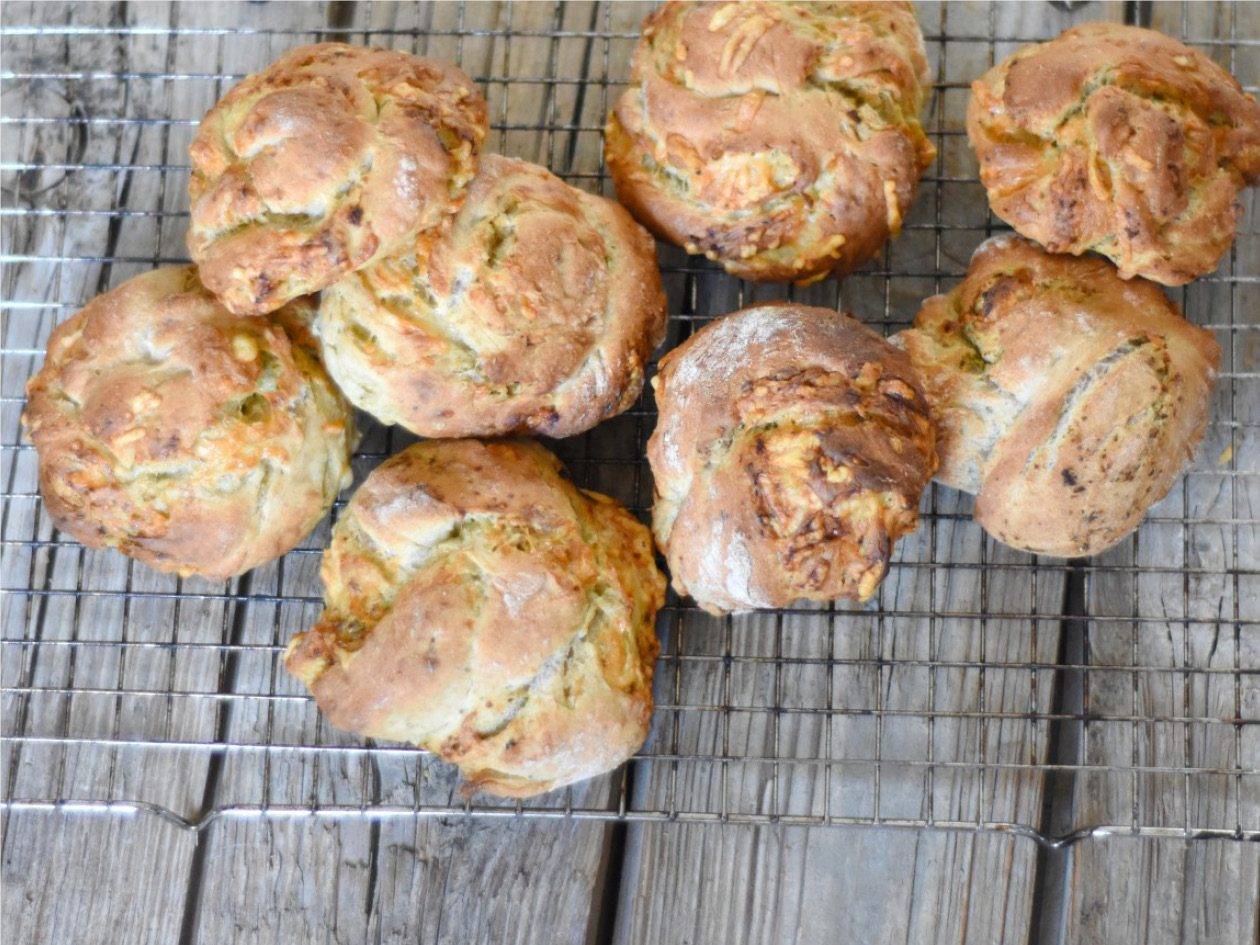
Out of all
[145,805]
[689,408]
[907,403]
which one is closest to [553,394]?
[689,408]

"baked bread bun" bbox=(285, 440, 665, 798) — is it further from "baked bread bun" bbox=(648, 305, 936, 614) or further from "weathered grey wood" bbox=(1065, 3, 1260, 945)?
"weathered grey wood" bbox=(1065, 3, 1260, 945)

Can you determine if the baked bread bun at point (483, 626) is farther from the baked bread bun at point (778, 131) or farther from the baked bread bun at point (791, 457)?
the baked bread bun at point (778, 131)

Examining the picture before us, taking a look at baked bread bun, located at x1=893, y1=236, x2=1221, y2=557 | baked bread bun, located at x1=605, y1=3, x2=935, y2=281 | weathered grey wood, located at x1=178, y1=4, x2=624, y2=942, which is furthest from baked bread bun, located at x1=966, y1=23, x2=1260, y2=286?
weathered grey wood, located at x1=178, y1=4, x2=624, y2=942

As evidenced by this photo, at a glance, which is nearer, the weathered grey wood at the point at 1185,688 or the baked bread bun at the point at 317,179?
the baked bread bun at the point at 317,179

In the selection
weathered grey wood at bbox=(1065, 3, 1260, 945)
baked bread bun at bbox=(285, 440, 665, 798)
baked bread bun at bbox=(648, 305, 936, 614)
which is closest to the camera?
baked bread bun at bbox=(648, 305, 936, 614)

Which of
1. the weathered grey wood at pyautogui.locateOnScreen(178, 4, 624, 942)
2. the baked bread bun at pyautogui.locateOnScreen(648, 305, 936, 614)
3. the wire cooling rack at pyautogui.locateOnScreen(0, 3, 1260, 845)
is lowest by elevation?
the weathered grey wood at pyautogui.locateOnScreen(178, 4, 624, 942)

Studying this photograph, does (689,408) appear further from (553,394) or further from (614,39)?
(614,39)

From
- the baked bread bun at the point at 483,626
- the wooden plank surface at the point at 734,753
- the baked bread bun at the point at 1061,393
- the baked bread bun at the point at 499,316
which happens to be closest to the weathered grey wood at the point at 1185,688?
the wooden plank surface at the point at 734,753
